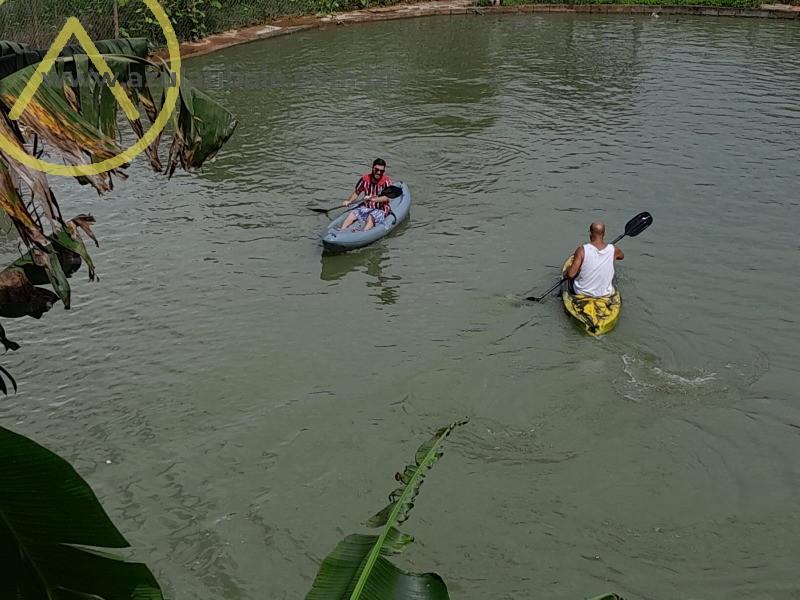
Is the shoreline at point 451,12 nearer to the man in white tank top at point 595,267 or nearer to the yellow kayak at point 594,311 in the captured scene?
the man in white tank top at point 595,267

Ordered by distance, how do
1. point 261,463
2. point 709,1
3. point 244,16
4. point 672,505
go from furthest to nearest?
point 709,1, point 244,16, point 261,463, point 672,505

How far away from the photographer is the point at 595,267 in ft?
28.2

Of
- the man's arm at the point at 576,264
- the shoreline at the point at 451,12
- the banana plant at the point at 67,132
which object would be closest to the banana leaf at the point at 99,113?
the banana plant at the point at 67,132

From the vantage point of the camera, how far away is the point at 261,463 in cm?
677

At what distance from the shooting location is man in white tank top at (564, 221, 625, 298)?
859 cm

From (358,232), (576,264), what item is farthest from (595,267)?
(358,232)

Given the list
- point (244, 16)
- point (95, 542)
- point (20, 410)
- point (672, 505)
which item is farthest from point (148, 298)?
point (244, 16)

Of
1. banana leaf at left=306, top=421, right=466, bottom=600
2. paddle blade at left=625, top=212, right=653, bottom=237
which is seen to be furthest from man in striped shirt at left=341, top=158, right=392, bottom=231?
banana leaf at left=306, top=421, right=466, bottom=600

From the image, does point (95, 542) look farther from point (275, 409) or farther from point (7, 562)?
point (275, 409)

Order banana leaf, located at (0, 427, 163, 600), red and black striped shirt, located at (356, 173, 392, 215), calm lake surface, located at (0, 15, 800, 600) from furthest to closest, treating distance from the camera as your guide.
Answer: red and black striped shirt, located at (356, 173, 392, 215)
calm lake surface, located at (0, 15, 800, 600)
banana leaf, located at (0, 427, 163, 600)

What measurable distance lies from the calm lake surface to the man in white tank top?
1.59 ft

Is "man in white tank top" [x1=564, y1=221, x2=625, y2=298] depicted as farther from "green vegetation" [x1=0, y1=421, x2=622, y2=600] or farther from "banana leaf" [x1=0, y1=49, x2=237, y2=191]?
"green vegetation" [x1=0, y1=421, x2=622, y2=600]

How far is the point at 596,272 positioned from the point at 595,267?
6 cm

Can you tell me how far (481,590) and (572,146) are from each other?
10.3 meters
